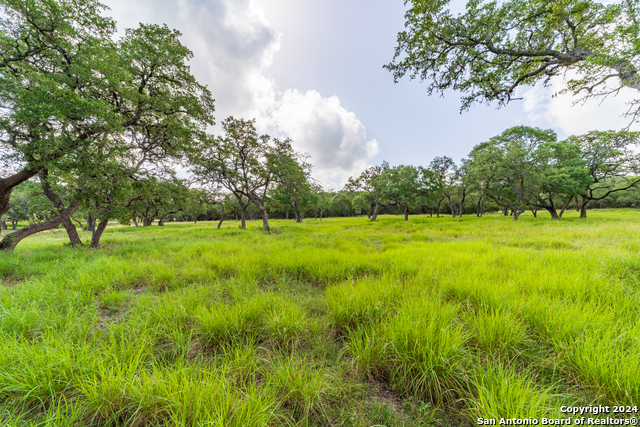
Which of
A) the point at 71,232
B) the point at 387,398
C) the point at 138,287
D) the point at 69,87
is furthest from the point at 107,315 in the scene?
the point at 71,232

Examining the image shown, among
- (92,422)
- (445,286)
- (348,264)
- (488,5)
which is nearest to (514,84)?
(488,5)

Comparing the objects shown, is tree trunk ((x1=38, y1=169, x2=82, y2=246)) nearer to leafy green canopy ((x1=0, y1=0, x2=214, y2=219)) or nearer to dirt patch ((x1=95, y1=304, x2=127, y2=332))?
leafy green canopy ((x1=0, y1=0, x2=214, y2=219))

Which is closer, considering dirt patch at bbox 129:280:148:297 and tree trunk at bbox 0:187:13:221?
dirt patch at bbox 129:280:148:297

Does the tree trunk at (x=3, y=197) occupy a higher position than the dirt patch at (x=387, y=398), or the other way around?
the tree trunk at (x=3, y=197)

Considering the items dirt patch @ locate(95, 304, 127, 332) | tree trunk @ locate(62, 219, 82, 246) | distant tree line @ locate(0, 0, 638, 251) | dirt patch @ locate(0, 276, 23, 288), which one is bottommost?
dirt patch @ locate(95, 304, 127, 332)

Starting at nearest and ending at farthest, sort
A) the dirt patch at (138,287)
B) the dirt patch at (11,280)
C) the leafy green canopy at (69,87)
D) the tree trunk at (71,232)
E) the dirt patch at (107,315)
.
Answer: the dirt patch at (107,315), the dirt patch at (138,287), the dirt patch at (11,280), the leafy green canopy at (69,87), the tree trunk at (71,232)

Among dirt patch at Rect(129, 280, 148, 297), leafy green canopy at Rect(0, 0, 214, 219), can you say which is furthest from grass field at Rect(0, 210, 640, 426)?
leafy green canopy at Rect(0, 0, 214, 219)

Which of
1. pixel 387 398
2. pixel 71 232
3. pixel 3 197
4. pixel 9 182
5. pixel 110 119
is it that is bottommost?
pixel 387 398

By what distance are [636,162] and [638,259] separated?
3649 centimetres

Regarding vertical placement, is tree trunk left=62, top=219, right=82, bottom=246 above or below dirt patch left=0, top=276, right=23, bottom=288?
above

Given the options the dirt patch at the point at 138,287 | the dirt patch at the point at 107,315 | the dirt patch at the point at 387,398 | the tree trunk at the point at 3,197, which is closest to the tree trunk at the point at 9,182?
the tree trunk at the point at 3,197

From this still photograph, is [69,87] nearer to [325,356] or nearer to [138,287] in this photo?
[138,287]

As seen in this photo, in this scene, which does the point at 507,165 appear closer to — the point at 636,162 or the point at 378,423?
the point at 636,162

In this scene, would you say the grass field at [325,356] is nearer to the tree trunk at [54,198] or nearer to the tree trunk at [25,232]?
the tree trunk at [25,232]
